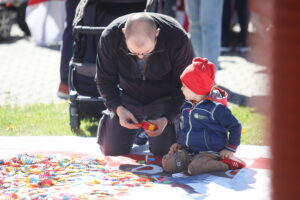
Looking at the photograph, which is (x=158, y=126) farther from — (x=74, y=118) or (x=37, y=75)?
(x=37, y=75)

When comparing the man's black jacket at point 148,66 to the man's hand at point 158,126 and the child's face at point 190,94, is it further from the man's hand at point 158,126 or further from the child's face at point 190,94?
the child's face at point 190,94

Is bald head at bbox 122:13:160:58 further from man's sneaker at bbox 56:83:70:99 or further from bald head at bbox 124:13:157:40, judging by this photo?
man's sneaker at bbox 56:83:70:99

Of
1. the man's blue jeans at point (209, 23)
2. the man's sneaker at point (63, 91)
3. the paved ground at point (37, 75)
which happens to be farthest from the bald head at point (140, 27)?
the man's sneaker at point (63, 91)

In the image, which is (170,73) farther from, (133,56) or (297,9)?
(297,9)

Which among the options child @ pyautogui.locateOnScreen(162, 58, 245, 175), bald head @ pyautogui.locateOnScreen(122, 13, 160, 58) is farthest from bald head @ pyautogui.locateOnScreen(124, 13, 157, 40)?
child @ pyautogui.locateOnScreen(162, 58, 245, 175)

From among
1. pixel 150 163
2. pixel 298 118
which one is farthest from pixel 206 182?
pixel 298 118

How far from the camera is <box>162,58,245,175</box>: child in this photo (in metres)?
2.78

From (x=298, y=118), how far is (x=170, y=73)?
2.82 m

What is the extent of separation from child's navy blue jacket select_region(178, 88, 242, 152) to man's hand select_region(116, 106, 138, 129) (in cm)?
33

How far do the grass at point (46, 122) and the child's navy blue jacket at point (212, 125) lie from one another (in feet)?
2.67

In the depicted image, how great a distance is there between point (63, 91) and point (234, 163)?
2602 mm

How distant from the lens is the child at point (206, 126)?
2.78 meters

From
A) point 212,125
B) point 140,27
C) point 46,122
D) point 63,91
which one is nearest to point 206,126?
point 212,125

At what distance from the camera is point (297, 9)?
415 millimetres
